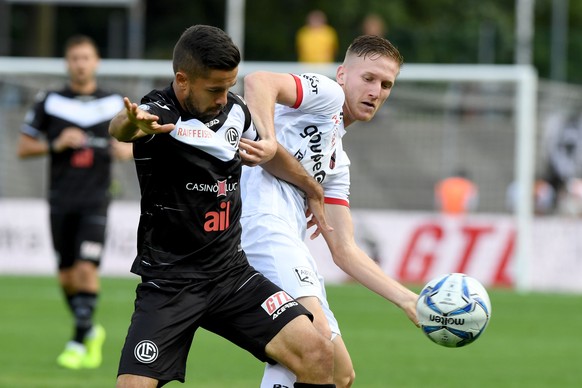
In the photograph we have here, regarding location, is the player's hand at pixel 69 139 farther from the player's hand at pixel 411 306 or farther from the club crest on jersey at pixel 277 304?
the player's hand at pixel 411 306

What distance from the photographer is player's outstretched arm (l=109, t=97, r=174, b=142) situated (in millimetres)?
5230

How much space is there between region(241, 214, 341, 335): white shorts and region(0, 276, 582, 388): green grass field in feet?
9.03

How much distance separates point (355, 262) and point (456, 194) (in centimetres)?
1116

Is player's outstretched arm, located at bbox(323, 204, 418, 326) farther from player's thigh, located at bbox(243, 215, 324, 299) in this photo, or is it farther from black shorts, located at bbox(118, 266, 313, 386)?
black shorts, located at bbox(118, 266, 313, 386)

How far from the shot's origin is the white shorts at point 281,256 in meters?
6.38

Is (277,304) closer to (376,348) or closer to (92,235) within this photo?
(92,235)

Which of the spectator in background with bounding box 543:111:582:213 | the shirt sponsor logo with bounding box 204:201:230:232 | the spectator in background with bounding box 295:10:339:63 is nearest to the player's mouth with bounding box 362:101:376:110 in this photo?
the shirt sponsor logo with bounding box 204:201:230:232

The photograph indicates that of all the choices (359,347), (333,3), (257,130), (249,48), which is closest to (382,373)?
(359,347)

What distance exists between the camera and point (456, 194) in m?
17.6

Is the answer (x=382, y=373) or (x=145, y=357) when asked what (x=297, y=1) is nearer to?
(x=382, y=373)

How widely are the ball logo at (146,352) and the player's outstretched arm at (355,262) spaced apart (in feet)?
4.23

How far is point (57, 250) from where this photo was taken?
10.9m

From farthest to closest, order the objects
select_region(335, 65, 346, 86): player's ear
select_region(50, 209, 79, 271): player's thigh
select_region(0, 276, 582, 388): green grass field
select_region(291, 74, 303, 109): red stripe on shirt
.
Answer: select_region(50, 209, 79, 271): player's thigh < select_region(0, 276, 582, 388): green grass field < select_region(335, 65, 346, 86): player's ear < select_region(291, 74, 303, 109): red stripe on shirt

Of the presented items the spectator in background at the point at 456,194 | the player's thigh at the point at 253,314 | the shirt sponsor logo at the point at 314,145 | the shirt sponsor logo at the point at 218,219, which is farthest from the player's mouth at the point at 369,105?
the spectator in background at the point at 456,194
